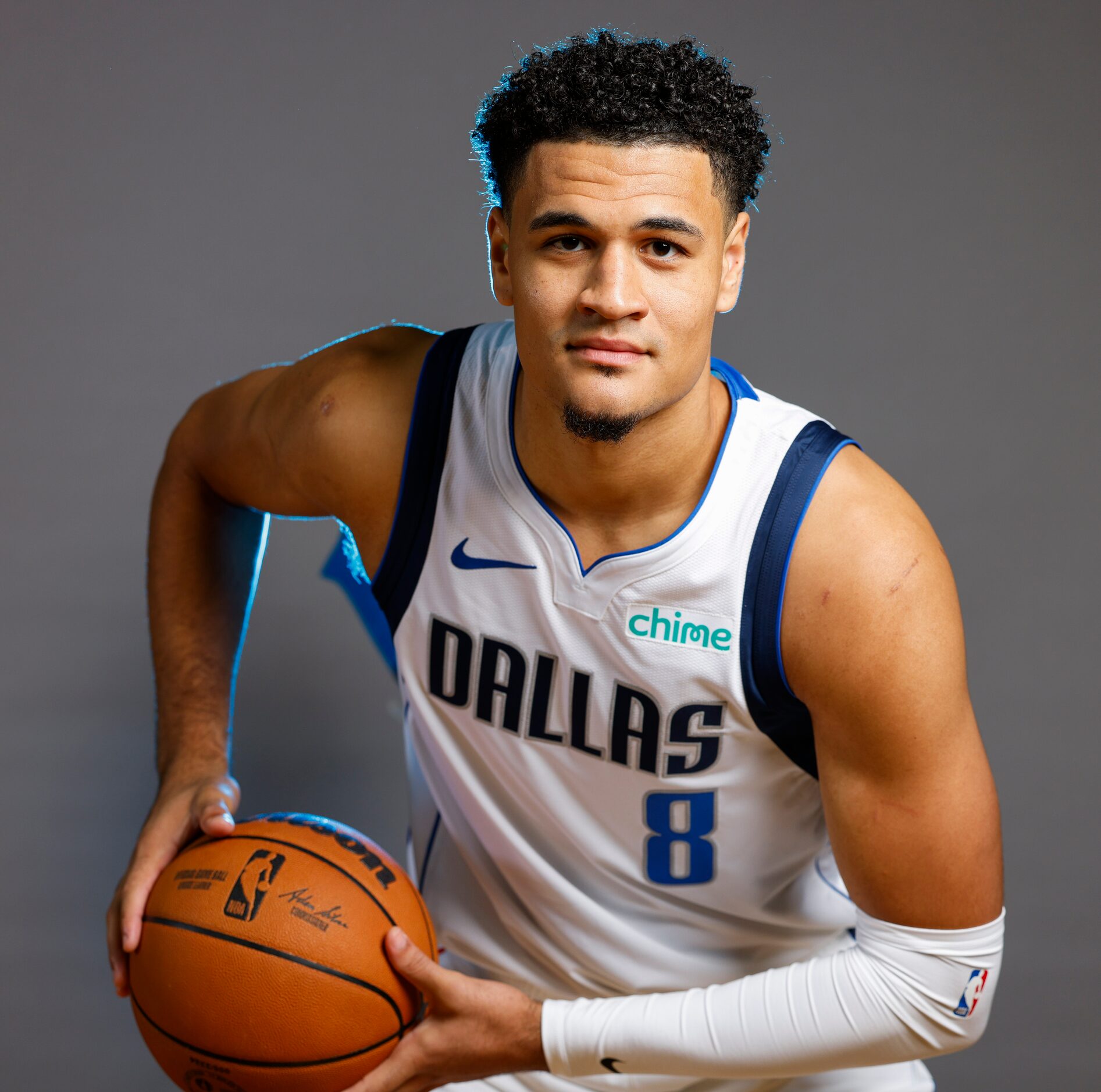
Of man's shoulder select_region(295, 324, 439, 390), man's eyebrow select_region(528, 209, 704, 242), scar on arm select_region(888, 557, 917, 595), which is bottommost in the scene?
scar on arm select_region(888, 557, 917, 595)

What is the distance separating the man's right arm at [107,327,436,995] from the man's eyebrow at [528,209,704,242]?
471 mm

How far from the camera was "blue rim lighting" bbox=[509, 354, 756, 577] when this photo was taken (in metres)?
1.89

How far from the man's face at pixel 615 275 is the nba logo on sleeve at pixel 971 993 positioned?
88cm

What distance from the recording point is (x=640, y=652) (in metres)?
1.93

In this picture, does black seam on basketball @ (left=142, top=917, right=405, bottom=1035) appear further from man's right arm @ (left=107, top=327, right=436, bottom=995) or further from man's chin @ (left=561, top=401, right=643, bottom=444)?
man's chin @ (left=561, top=401, right=643, bottom=444)

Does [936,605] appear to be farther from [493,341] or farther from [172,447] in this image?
[172,447]

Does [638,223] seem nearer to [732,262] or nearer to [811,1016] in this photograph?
[732,262]

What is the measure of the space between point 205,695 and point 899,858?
4.30 feet

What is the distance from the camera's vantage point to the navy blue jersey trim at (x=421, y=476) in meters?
2.08

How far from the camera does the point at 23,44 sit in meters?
2.96

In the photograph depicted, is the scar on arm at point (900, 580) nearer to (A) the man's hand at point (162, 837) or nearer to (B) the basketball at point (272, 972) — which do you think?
(B) the basketball at point (272, 972)

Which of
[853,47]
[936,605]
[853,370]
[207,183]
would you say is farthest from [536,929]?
[853,47]

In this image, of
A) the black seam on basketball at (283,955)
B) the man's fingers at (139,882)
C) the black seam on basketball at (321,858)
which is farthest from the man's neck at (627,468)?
the man's fingers at (139,882)

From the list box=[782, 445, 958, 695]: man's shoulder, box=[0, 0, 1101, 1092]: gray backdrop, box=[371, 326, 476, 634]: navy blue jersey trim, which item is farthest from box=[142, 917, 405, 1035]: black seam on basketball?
box=[0, 0, 1101, 1092]: gray backdrop
